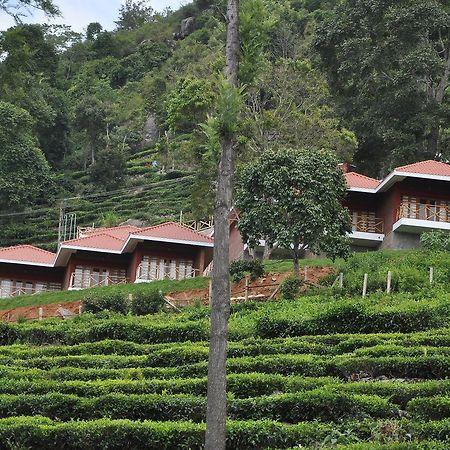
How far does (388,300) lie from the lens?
109 feet

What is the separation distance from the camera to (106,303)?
38000 mm

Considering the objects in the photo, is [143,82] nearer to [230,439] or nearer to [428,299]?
[428,299]

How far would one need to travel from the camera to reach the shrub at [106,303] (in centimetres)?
3781

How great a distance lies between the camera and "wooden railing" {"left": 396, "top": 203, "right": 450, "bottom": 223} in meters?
46.8

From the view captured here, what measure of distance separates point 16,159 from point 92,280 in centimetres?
2365

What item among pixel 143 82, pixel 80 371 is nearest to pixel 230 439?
pixel 80 371

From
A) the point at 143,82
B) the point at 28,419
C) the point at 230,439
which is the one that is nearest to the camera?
the point at 230,439

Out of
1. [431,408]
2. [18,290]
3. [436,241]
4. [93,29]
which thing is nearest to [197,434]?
[431,408]

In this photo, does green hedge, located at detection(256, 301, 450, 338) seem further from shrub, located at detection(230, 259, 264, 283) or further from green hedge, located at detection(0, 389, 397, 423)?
green hedge, located at detection(0, 389, 397, 423)

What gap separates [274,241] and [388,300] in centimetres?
626

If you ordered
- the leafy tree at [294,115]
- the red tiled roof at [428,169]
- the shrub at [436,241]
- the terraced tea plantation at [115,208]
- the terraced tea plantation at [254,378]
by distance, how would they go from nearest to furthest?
the terraced tea plantation at [254,378], the shrub at [436,241], the red tiled roof at [428,169], the leafy tree at [294,115], the terraced tea plantation at [115,208]

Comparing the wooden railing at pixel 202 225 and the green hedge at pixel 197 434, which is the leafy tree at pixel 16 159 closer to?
the wooden railing at pixel 202 225

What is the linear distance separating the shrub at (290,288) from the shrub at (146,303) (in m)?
3.99

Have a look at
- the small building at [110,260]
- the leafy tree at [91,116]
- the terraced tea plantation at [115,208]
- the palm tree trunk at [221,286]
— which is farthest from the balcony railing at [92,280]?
the leafy tree at [91,116]
